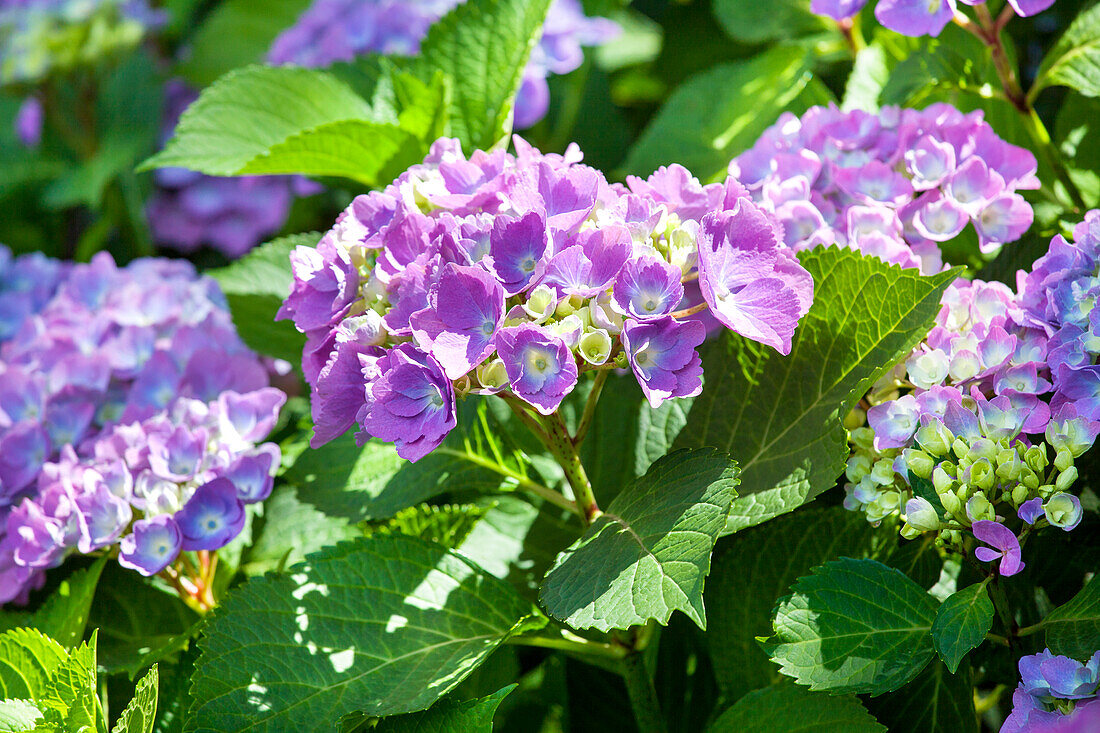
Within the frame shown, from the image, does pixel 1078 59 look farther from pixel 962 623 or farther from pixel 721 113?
pixel 962 623

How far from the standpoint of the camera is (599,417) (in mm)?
1073

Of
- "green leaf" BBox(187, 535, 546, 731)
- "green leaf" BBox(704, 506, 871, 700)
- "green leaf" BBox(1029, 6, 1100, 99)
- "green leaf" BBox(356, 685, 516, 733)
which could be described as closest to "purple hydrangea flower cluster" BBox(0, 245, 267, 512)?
A: "green leaf" BBox(187, 535, 546, 731)

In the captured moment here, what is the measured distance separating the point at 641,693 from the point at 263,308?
2.05 feet

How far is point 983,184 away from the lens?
913mm

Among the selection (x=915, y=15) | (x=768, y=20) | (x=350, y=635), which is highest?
(x=915, y=15)

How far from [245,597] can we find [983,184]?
30.1 inches

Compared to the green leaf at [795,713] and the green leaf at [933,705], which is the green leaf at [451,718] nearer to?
the green leaf at [795,713]

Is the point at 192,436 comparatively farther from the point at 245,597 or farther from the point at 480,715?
the point at 480,715

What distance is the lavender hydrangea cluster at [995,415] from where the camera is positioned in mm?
718

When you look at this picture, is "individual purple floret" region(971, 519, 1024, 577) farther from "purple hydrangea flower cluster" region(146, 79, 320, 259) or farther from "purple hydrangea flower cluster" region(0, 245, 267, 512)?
"purple hydrangea flower cluster" region(146, 79, 320, 259)

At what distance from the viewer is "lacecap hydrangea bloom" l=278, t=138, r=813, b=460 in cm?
70

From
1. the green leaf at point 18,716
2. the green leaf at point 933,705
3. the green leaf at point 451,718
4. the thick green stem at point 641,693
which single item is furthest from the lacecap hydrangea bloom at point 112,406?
the green leaf at point 933,705

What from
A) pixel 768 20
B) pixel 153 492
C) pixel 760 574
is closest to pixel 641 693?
pixel 760 574

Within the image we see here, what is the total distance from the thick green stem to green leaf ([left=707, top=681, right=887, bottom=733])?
7cm
